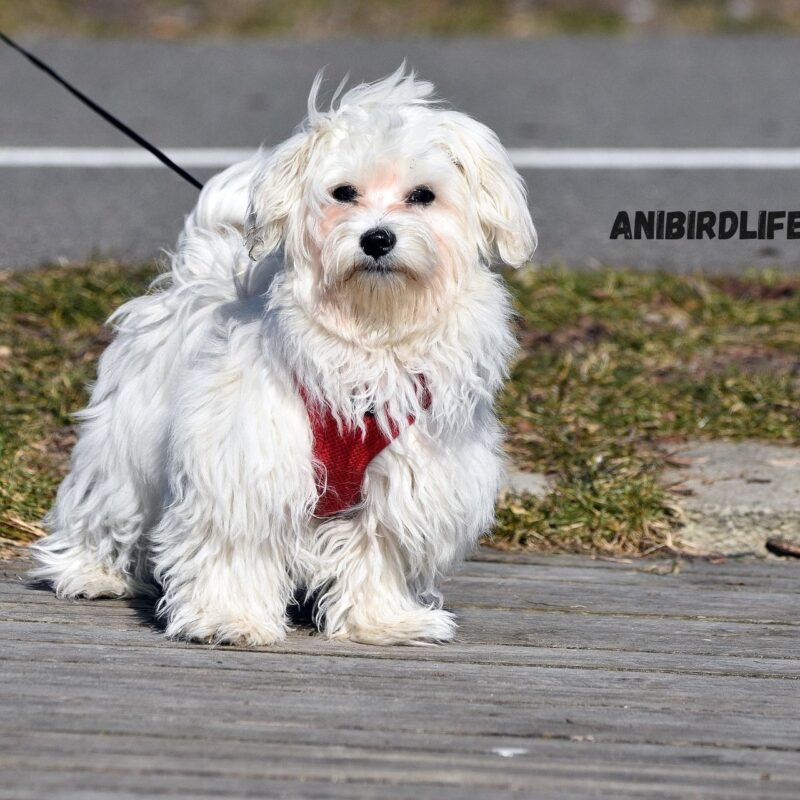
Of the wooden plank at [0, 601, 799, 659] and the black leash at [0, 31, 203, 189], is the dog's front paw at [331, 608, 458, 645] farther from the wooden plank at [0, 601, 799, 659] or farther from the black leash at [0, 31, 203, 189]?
the black leash at [0, 31, 203, 189]

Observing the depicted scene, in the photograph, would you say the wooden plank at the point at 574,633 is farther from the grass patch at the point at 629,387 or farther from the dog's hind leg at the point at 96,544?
the grass patch at the point at 629,387

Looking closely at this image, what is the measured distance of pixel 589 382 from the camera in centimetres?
583

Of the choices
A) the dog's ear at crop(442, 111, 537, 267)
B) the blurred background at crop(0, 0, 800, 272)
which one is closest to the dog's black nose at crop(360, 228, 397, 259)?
the dog's ear at crop(442, 111, 537, 267)

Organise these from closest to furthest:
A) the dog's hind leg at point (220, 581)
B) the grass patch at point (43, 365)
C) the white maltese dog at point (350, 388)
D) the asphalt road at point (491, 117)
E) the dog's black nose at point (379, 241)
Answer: the dog's black nose at point (379, 241) → the white maltese dog at point (350, 388) → the dog's hind leg at point (220, 581) → the grass patch at point (43, 365) → the asphalt road at point (491, 117)

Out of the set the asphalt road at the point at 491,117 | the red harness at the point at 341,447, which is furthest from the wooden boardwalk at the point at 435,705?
the asphalt road at the point at 491,117

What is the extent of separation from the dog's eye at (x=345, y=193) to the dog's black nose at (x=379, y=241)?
0.60 ft

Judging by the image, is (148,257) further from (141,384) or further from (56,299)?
(141,384)

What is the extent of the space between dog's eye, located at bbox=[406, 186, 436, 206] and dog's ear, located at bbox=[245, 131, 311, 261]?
0.27 meters

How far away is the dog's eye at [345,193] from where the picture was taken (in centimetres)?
368

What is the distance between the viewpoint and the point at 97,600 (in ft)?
13.8

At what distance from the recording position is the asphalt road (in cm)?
717

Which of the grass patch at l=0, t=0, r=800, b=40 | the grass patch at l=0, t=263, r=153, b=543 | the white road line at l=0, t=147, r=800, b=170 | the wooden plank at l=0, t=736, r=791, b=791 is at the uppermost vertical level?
the grass patch at l=0, t=0, r=800, b=40

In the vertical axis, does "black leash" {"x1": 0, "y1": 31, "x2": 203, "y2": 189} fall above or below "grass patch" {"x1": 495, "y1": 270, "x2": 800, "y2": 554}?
above

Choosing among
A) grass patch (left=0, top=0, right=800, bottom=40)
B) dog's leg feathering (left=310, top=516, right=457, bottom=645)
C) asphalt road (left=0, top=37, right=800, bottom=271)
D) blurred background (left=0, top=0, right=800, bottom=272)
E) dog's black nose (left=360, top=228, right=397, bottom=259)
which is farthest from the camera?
grass patch (left=0, top=0, right=800, bottom=40)
